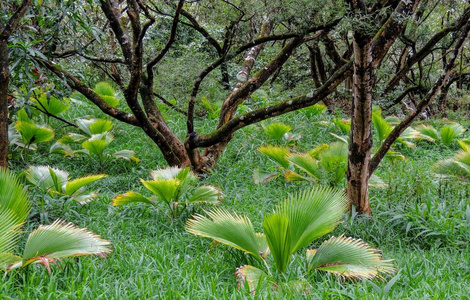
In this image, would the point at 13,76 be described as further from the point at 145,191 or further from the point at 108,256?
the point at 108,256

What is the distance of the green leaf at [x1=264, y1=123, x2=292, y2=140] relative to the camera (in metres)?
6.46

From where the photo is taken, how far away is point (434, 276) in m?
2.84

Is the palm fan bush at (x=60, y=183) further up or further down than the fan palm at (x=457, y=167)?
further down

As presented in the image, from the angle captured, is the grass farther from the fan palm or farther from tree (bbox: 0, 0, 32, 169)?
tree (bbox: 0, 0, 32, 169)

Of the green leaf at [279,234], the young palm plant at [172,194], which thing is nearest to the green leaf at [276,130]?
the young palm plant at [172,194]

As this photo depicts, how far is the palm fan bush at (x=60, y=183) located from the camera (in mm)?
4070

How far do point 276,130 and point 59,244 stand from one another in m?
4.33

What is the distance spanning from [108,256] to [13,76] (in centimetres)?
232

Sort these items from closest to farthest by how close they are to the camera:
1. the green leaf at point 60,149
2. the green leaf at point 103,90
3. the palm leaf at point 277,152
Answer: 1. the palm leaf at point 277,152
2. the green leaf at point 60,149
3. the green leaf at point 103,90

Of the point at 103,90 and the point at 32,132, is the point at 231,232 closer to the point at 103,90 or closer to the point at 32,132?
the point at 32,132

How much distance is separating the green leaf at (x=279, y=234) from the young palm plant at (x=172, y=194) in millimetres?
1426

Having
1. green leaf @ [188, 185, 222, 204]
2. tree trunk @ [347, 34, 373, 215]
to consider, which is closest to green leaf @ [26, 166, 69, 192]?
green leaf @ [188, 185, 222, 204]

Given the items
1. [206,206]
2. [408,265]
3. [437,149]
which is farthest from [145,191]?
[437,149]

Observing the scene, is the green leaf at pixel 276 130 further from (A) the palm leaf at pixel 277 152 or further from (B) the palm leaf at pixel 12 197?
(B) the palm leaf at pixel 12 197
